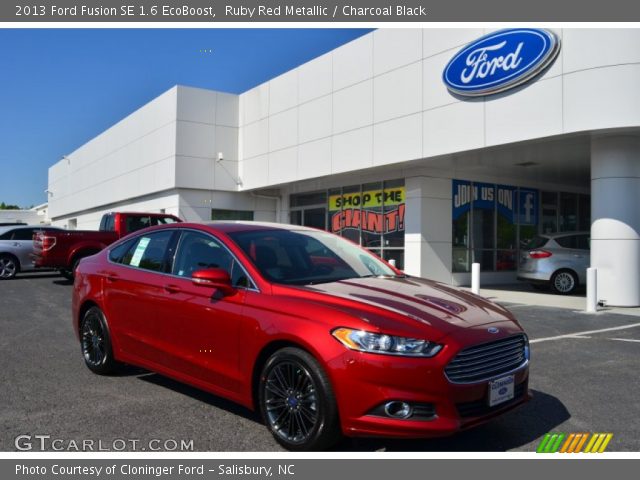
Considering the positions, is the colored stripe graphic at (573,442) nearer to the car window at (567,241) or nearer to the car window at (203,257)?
the car window at (203,257)

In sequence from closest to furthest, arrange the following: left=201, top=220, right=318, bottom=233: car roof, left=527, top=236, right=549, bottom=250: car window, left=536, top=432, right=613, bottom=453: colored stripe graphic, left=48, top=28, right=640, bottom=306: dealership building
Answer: left=536, top=432, right=613, bottom=453: colored stripe graphic → left=201, top=220, right=318, bottom=233: car roof → left=48, top=28, right=640, bottom=306: dealership building → left=527, top=236, right=549, bottom=250: car window

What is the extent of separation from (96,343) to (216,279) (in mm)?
2362

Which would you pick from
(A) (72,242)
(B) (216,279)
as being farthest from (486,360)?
(A) (72,242)

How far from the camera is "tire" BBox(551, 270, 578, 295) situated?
14812 millimetres

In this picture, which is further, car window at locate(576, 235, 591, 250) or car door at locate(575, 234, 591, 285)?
car window at locate(576, 235, 591, 250)

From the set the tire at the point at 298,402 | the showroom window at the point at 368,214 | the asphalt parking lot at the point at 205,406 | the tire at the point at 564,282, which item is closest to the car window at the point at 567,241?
the tire at the point at 564,282

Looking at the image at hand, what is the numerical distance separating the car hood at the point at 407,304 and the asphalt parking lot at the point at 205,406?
909 millimetres

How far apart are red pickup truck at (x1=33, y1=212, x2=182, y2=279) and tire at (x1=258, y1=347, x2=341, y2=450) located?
12.6 meters

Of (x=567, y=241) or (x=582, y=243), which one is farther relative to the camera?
(x=582, y=243)

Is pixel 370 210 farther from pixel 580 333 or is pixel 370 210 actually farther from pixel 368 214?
pixel 580 333

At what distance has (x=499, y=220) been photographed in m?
18.4

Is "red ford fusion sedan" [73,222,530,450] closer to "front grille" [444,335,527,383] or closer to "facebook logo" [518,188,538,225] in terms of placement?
"front grille" [444,335,527,383]

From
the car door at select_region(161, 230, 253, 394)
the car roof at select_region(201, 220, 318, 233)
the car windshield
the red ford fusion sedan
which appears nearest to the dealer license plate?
the red ford fusion sedan

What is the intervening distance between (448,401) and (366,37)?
1481 cm
